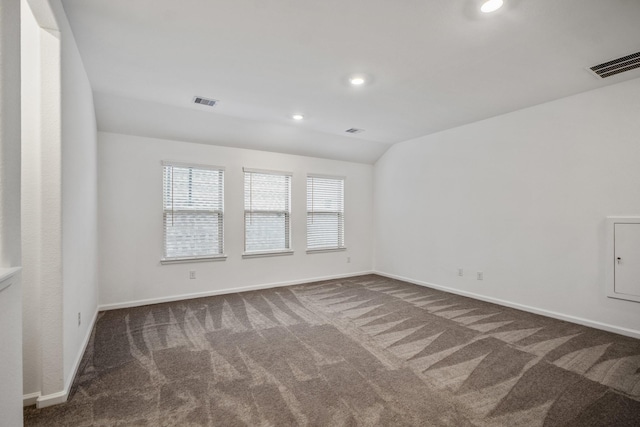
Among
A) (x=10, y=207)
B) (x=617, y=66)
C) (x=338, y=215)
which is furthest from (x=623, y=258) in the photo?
(x=10, y=207)

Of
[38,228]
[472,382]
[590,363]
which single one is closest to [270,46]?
[38,228]

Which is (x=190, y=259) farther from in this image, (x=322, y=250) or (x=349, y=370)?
(x=349, y=370)

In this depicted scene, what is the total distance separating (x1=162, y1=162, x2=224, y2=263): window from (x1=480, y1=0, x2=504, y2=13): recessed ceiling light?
12.8ft

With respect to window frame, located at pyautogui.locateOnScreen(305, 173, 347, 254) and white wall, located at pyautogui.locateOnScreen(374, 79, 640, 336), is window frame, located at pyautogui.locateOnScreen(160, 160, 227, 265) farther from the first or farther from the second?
white wall, located at pyautogui.locateOnScreen(374, 79, 640, 336)

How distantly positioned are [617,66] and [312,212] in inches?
171

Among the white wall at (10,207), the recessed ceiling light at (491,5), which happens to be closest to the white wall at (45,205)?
the white wall at (10,207)

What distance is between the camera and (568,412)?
1945 mm

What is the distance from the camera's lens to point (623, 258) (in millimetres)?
3158

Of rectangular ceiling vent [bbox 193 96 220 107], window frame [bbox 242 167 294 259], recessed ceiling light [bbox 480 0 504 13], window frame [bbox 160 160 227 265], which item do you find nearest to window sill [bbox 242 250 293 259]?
window frame [bbox 242 167 294 259]

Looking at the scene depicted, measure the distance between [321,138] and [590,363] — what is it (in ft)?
14.5

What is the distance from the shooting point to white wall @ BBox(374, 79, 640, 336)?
3.23 m

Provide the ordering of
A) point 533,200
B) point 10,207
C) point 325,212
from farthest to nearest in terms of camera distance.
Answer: point 325,212
point 533,200
point 10,207

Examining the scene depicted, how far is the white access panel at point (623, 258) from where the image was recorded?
10.1ft

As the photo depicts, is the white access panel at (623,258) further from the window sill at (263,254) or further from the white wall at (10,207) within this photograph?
the white wall at (10,207)
